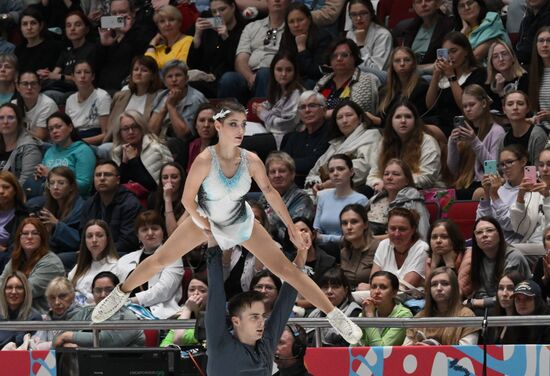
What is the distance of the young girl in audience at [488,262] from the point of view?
362 inches

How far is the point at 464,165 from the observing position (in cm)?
Result: 1070

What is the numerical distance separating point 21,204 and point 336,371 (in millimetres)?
3907

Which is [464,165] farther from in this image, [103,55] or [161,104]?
[103,55]

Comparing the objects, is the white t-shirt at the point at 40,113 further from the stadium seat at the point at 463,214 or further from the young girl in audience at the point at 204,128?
the stadium seat at the point at 463,214

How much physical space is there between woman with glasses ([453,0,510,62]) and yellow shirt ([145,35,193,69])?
2.51 m

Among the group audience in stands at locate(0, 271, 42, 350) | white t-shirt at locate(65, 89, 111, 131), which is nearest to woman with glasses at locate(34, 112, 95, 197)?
white t-shirt at locate(65, 89, 111, 131)

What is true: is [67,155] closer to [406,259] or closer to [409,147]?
[409,147]

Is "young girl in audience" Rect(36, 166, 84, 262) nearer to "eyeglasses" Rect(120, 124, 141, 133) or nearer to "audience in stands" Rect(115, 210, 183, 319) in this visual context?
"eyeglasses" Rect(120, 124, 141, 133)

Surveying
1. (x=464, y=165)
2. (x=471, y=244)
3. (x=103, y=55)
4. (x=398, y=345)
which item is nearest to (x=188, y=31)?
(x=103, y=55)

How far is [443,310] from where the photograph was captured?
8.79m

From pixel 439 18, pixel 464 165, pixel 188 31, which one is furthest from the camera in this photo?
pixel 188 31

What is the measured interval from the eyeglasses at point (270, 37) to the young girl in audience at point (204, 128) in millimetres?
1209

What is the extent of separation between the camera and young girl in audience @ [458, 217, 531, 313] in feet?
30.2

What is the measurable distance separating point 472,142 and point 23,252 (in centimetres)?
350
